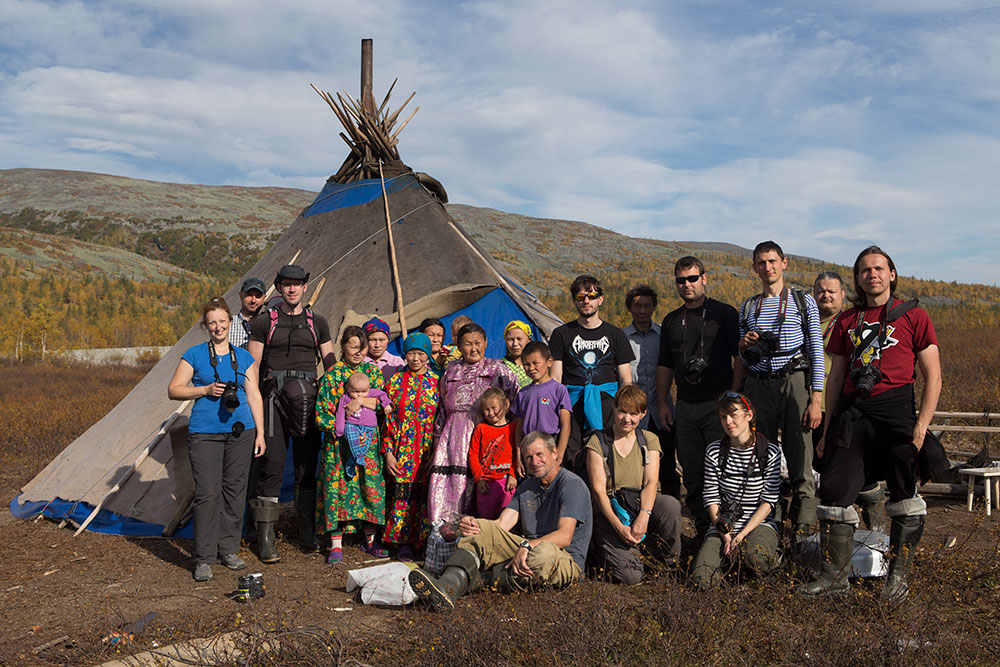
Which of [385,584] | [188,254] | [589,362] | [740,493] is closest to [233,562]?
[385,584]

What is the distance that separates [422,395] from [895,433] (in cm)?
248

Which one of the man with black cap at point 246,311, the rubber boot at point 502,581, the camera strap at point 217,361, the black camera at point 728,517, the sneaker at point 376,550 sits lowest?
the sneaker at point 376,550

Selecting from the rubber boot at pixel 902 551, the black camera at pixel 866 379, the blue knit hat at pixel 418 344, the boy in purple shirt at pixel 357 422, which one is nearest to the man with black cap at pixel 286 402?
the boy in purple shirt at pixel 357 422

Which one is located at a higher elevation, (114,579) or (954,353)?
(954,353)

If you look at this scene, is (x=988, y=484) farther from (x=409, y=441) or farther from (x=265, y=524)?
(x=265, y=524)

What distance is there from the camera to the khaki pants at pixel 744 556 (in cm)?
340

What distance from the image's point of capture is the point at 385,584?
3.48 m

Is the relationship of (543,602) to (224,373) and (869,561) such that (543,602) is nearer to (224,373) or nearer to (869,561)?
(869,561)

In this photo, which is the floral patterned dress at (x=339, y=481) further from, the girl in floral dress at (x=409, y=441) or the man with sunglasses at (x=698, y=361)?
the man with sunglasses at (x=698, y=361)

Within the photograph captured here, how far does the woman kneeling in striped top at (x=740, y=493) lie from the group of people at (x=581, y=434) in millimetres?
10

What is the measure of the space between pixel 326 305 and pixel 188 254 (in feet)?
235

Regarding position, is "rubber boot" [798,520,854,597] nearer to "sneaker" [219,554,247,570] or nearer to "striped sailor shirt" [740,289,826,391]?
"striped sailor shirt" [740,289,826,391]

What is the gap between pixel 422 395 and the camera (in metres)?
4.29

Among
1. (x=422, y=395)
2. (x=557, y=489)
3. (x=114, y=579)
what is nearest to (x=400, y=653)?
(x=557, y=489)
